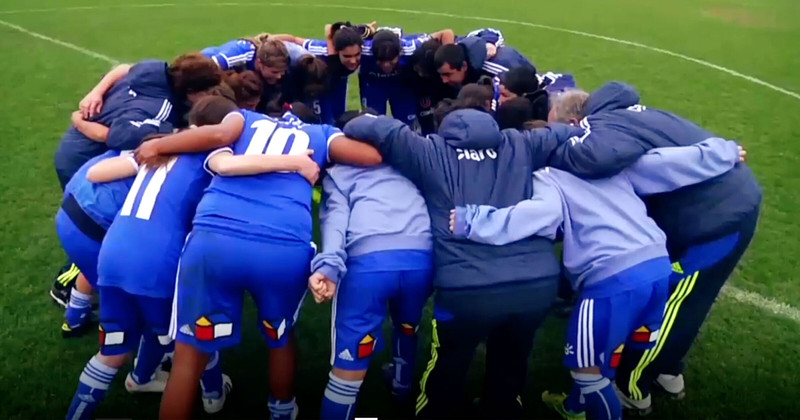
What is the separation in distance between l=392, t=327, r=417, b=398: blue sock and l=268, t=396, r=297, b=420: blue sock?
1.96ft

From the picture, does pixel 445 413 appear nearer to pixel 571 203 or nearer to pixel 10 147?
pixel 571 203

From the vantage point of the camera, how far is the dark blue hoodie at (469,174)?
3314 millimetres

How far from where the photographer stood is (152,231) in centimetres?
336

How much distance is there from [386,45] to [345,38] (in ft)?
1.18

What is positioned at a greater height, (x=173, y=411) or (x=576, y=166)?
(x=576, y=166)

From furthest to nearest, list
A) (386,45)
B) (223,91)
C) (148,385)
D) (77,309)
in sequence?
1. (386,45)
2. (77,309)
3. (223,91)
4. (148,385)

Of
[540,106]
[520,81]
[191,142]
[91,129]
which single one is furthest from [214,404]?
[520,81]

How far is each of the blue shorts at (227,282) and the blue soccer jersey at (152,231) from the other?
0.47 feet

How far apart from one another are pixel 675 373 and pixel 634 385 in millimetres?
456

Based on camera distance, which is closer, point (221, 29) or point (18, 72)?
point (18, 72)

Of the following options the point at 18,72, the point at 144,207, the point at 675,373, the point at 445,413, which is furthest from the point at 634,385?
the point at 18,72

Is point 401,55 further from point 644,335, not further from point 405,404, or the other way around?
point 644,335

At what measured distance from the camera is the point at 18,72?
10.3m

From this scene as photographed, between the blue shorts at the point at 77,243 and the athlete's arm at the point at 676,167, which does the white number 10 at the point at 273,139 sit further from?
the athlete's arm at the point at 676,167
